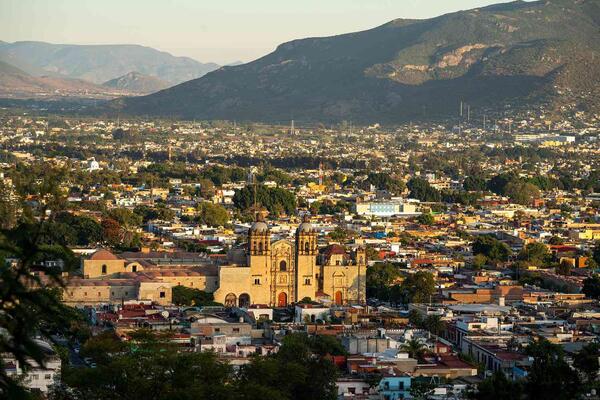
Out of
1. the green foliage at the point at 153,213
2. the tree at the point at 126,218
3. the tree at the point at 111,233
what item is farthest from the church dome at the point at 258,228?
the green foliage at the point at 153,213

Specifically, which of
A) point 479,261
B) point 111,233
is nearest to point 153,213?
point 111,233

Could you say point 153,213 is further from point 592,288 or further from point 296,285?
point 592,288

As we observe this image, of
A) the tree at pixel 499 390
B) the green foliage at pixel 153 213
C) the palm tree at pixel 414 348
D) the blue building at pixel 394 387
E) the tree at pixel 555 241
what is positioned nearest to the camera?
the tree at pixel 499 390

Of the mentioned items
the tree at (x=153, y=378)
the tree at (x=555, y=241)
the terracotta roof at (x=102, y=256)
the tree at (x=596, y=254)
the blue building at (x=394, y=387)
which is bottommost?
the tree at (x=555, y=241)

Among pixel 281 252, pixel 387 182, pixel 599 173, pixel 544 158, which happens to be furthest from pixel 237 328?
pixel 544 158

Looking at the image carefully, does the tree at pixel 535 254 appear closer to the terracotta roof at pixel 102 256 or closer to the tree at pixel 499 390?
the terracotta roof at pixel 102 256
